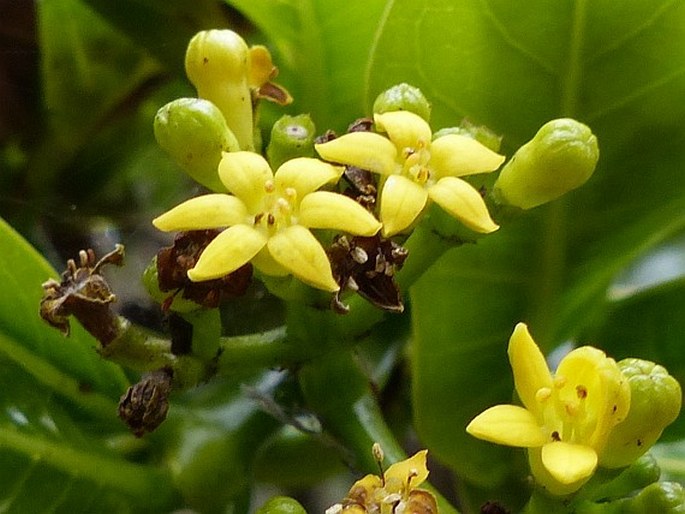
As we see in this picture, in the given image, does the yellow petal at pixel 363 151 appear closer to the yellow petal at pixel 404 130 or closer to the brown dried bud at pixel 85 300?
the yellow petal at pixel 404 130

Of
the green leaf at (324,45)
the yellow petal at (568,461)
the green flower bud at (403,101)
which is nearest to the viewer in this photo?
the yellow petal at (568,461)

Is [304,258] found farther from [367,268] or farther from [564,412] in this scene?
[564,412]

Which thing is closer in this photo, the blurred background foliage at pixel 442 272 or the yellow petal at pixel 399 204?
the yellow petal at pixel 399 204

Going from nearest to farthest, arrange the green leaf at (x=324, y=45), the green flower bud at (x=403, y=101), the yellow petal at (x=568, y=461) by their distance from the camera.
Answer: the yellow petal at (x=568, y=461) < the green flower bud at (x=403, y=101) < the green leaf at (x=324, y=45)

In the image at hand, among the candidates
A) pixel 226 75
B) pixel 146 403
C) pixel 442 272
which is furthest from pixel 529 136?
pixel 146 403

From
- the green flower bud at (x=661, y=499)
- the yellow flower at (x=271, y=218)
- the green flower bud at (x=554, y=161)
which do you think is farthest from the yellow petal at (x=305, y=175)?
the green flower bud at (x=661, y=499)

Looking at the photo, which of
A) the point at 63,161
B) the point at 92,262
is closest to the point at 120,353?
the point at 92,262

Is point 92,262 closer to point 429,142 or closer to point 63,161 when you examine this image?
point 429,142
